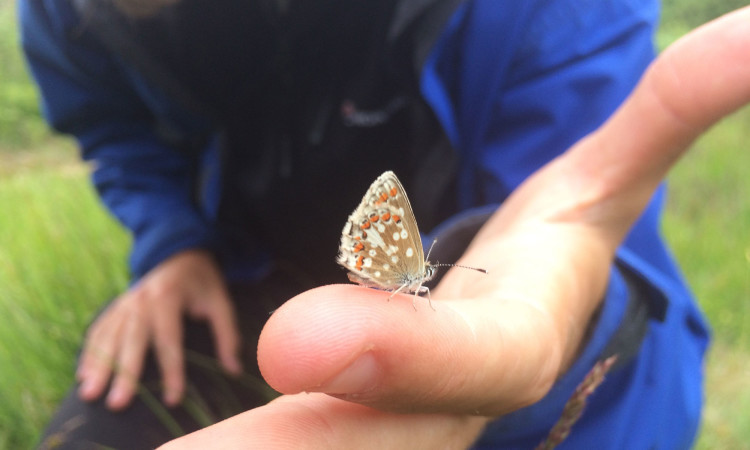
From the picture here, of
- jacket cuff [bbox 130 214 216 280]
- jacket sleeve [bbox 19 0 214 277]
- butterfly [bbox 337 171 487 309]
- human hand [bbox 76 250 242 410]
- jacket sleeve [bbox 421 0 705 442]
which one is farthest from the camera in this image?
jacket cuff [bbox 130 214 216 280]

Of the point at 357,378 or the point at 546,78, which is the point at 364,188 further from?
the point at 357,378

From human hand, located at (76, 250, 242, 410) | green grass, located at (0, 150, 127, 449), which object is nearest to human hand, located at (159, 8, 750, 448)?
human hand, located at (76, 250, 242, 410)

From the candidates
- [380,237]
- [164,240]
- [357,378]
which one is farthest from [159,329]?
[357,378]

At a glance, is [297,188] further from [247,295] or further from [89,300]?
[89,300]

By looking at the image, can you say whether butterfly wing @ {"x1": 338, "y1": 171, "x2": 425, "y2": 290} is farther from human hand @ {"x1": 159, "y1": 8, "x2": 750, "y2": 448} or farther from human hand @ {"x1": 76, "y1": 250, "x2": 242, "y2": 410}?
human hand @ {"x1": 76, "y1": 250, "x2": 242, "y2": 410}

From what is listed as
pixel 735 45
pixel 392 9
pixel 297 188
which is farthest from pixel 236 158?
pixel 735 45
